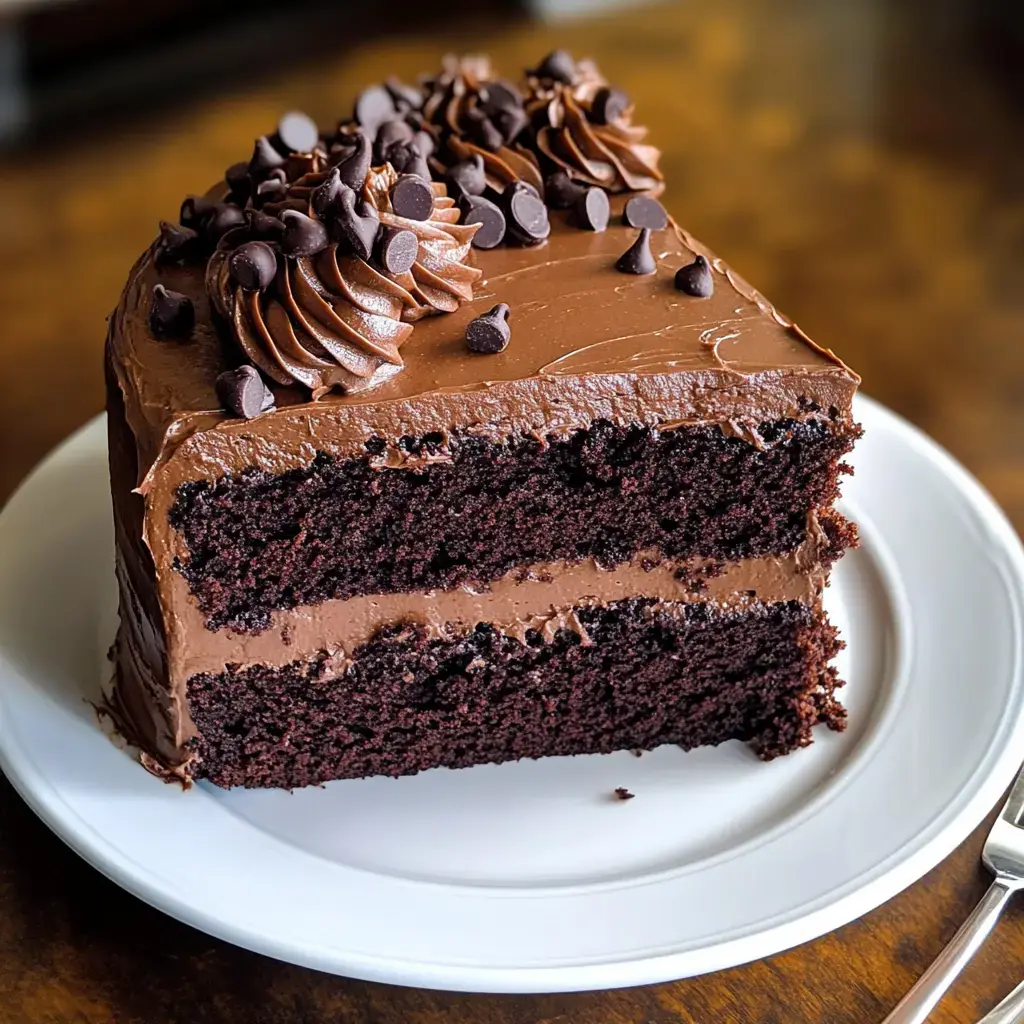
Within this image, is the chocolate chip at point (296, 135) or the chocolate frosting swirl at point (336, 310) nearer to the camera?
the chocolate frosting swirl at point (336, 310)

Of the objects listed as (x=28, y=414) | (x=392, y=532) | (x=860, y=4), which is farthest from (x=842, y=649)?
(x=860, y=4)

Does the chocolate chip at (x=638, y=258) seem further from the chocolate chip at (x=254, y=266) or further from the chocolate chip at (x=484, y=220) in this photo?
the chocolate chip at (x=254, y=266)

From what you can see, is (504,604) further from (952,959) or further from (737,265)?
(737,265)

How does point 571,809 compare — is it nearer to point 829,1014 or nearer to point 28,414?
point 829,1014

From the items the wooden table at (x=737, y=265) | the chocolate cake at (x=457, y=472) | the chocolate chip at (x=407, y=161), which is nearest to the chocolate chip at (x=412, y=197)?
the chocolate cake at (x=457, y=472)

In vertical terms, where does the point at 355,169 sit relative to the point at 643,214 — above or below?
above

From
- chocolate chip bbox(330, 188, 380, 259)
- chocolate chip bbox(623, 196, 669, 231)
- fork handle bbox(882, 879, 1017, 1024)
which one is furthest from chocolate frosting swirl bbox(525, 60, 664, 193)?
fork handle bbox(882, 879, 1017, 1024)

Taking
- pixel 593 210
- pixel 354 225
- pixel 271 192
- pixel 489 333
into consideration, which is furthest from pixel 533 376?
pixel 271 192
